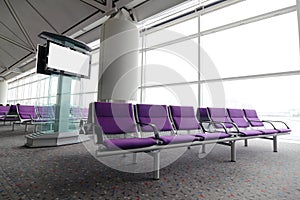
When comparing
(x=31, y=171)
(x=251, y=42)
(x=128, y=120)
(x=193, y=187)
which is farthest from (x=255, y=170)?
(x=251, y=42)

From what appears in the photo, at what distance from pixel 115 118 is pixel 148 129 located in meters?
0.46

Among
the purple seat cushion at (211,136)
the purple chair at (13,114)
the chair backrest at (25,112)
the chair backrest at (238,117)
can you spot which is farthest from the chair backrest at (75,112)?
the chair backrest at (238,117)

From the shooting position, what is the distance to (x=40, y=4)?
600 centimetres

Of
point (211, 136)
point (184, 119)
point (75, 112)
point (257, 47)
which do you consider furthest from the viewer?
point (257, 47)

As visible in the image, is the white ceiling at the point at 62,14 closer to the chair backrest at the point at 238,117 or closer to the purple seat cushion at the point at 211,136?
the chair backrest at the point at 238,117

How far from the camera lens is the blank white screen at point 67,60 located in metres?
3.68

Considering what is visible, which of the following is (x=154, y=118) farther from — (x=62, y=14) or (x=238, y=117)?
(x=62, y=14)

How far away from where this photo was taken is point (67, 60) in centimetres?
390

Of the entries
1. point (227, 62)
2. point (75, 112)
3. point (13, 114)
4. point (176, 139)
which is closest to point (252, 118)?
point (227, 62)

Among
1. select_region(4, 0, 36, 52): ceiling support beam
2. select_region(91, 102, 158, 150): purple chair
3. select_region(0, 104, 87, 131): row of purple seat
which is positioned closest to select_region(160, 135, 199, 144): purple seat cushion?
select_region(91, 102, 158, 150): purple chair

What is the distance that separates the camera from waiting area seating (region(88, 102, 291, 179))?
1788 millimetres

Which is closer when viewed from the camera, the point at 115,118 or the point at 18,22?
the point at 115,118

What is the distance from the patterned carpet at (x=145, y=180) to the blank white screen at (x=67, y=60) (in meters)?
1.91

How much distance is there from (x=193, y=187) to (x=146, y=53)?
623 centimetres
